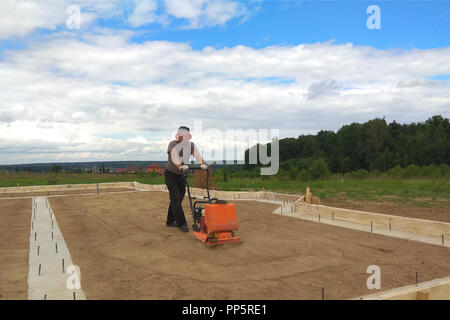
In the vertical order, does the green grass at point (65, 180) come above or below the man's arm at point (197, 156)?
below

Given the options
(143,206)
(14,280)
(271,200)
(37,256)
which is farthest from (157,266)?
(271,200)

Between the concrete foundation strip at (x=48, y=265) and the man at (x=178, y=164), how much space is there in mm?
2425

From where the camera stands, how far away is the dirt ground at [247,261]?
4.54 m

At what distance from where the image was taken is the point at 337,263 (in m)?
5.69

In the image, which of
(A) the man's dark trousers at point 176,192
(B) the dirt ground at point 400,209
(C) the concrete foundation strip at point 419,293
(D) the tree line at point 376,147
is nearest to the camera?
(C) the concrete foundation strip at point 419,293

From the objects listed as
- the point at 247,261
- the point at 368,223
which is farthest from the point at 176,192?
the point at 368,223

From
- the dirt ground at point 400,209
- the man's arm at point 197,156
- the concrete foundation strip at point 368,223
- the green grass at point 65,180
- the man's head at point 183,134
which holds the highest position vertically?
the man's head at point 183,134

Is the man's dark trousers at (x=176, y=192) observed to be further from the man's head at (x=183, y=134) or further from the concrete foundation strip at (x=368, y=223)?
the concrete foundation strip at (x=368, y=223)

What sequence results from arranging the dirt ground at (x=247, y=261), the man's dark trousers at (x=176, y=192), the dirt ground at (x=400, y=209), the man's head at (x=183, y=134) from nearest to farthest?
the dirt ground at (x=247, y=261)
the man's head at (x=183, y=134)
the man's dark trousers at (x=176, y=192)
the dirt ground at (x=400, y=209)

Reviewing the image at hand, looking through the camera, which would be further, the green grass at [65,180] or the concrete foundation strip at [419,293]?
the green grass at [65,180]

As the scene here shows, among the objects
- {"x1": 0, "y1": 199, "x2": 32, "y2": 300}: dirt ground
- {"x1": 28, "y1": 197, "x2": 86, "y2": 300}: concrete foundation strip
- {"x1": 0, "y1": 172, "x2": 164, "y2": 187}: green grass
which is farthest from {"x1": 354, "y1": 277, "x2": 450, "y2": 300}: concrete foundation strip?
{"x1": 0, "y1": 172, "x2": 164, "y2": 187}: green grass

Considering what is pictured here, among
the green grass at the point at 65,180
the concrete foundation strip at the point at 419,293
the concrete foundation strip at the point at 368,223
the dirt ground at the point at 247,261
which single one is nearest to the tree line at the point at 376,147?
the green grass at the point at 65,180

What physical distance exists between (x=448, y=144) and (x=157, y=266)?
159 feet

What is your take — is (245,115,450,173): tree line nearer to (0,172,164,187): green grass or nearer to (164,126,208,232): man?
(0,172,164,187): green grass
